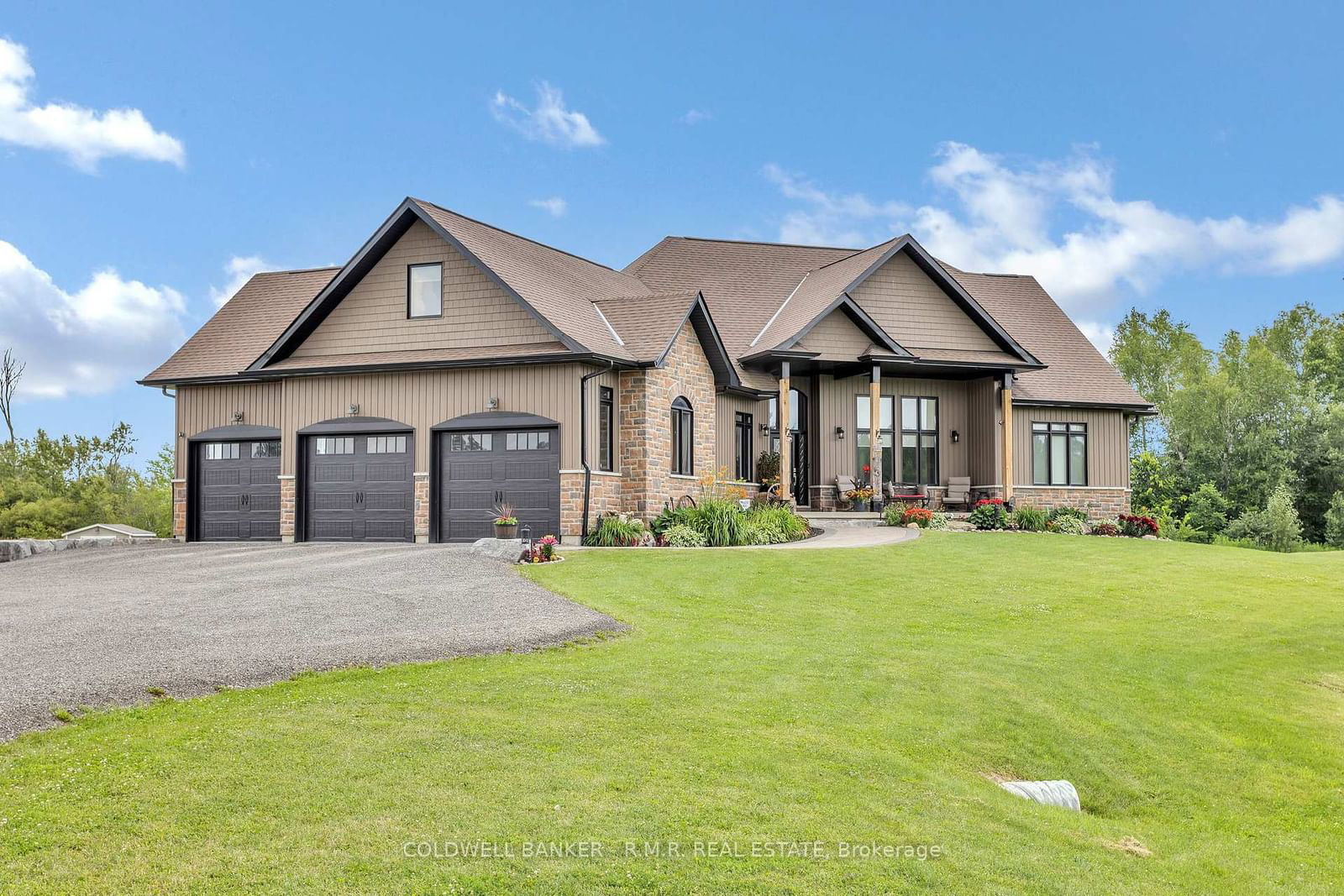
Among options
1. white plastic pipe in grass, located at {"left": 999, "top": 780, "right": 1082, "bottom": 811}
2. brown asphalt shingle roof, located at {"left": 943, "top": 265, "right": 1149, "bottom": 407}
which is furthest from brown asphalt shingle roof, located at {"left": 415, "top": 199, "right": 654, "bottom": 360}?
white plastic pipe in grass, located at {"left": 999, "top": 780, "right": 1082, "bottom": 811}

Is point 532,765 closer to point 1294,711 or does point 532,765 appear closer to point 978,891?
point 978,891

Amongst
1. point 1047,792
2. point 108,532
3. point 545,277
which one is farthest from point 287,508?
point 1047,792

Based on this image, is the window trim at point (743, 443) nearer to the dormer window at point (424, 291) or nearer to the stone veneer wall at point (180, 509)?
the dormer window at point (424, 291)

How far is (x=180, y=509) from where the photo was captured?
24.7 m

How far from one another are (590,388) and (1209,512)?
1031 inches

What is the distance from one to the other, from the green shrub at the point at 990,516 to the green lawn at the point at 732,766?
12018mm

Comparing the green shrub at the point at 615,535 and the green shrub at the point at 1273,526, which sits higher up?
the green shrub at the point at 615,535

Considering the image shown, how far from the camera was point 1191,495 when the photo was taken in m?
38.1

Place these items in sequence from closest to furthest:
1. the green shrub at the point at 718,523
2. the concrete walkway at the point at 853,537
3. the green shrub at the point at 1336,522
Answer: the concrete walkway at the point at 853,537 → the green shrub at the point at 718,523 → the green shrub at the point at 1336,522

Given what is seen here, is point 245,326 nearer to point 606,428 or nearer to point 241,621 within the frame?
point 606,428

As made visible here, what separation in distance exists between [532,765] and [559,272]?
1961 cm

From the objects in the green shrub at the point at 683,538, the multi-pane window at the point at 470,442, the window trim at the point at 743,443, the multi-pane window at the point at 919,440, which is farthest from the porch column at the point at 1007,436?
the multi-pane window at the point at 470,442

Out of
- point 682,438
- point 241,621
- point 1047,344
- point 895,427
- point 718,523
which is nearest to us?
point 241,621

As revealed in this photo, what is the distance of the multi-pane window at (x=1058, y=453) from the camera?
28.4 metres
